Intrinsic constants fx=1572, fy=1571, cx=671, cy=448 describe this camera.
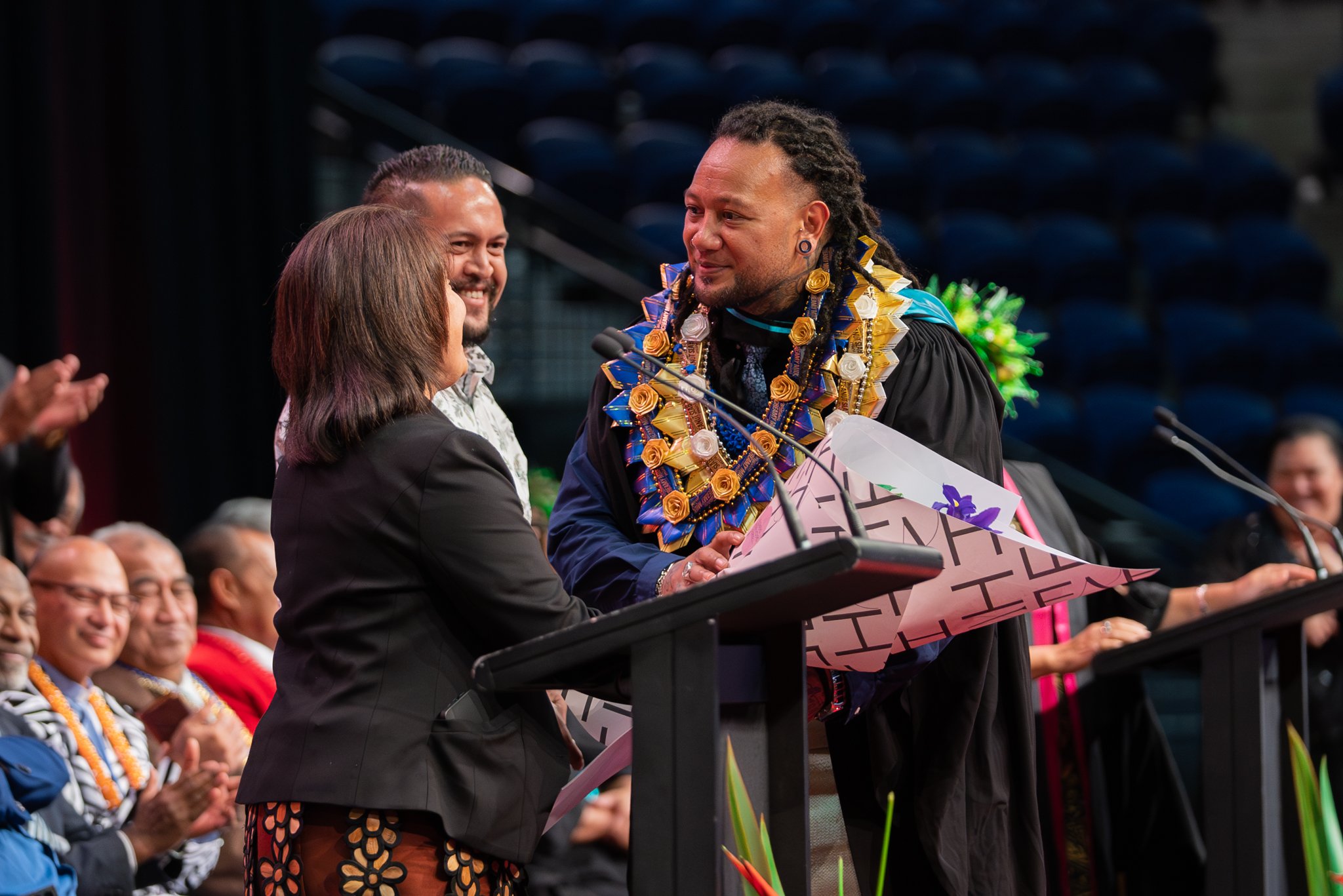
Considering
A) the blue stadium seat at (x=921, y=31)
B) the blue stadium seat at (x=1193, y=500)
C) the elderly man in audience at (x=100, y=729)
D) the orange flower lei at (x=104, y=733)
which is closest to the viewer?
the elderly man in audience at (x=100, y=729)

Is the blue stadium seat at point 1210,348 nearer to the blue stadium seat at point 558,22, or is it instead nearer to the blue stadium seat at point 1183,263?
the blue stadium seat at point 1183,263

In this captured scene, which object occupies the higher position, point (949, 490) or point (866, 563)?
point (949, 490)

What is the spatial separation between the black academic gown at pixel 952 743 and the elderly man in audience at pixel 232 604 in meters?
1.74

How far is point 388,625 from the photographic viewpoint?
189 centimetres

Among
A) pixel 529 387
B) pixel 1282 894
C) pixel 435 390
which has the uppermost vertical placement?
pixel 529 387

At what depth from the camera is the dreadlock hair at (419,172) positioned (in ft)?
9.43

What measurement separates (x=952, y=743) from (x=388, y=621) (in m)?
1.00

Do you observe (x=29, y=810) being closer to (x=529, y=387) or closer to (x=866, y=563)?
(x=866, y=563)

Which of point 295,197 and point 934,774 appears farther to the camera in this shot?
point 295,197

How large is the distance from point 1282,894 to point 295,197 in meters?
4.42

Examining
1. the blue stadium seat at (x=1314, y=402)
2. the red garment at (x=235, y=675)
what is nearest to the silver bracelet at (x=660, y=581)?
the red garment at (x=235, y=675)

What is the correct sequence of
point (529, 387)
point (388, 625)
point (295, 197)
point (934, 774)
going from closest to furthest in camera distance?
point (388, 625)
point (934, 774)
point (295, 197)
point (529, 387)

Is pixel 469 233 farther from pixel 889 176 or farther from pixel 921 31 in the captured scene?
pixel 921 31

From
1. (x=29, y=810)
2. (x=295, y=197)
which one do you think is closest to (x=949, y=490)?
(x=29, y=810)
